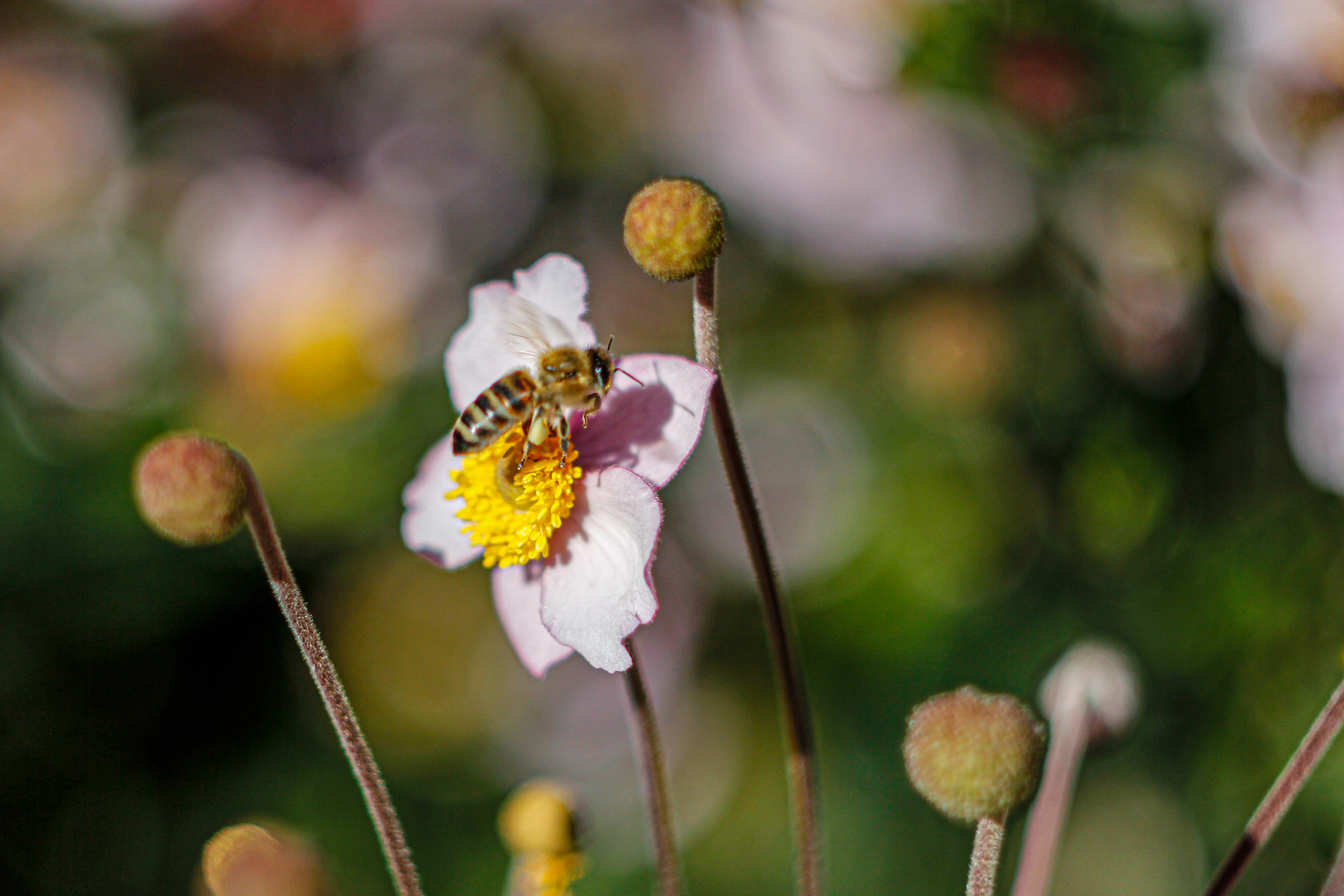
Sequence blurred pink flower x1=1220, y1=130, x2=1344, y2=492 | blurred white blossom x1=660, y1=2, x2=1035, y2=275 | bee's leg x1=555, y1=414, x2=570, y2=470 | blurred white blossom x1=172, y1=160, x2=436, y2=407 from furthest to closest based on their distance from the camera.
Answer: blurred white blossom x1=172, y1=160, x2=436, y2=407, blurred white blossom x1=660, y1=2, x2=1035, y2=275, blurred pink flower x1=1220, y1=130, x2=1344, y2=492, bee's leg x1=555, y1=414, x2=570, y2=470

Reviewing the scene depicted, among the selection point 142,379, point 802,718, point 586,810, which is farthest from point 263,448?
point 802,718

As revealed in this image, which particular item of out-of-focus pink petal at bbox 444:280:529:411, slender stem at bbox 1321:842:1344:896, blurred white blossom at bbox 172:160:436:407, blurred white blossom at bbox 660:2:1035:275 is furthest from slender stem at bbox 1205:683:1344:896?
blurred white blossom at bbox 172:160:436:407

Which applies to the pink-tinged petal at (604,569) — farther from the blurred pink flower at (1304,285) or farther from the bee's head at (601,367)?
the blurred pink flower at (1304,285)

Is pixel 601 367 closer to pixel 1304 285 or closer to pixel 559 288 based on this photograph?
pixel 559 288

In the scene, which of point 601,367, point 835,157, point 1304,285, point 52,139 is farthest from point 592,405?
point 52,139

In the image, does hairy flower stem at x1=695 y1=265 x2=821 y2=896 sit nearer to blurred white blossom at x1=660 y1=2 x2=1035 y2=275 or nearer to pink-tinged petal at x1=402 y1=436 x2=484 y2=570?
pink-tinged petal at x1=402 y1=436 x2=484 y2=570

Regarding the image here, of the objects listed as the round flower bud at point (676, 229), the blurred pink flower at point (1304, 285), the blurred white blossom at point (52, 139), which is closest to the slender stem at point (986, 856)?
the round flower bud at point (676, 229)
